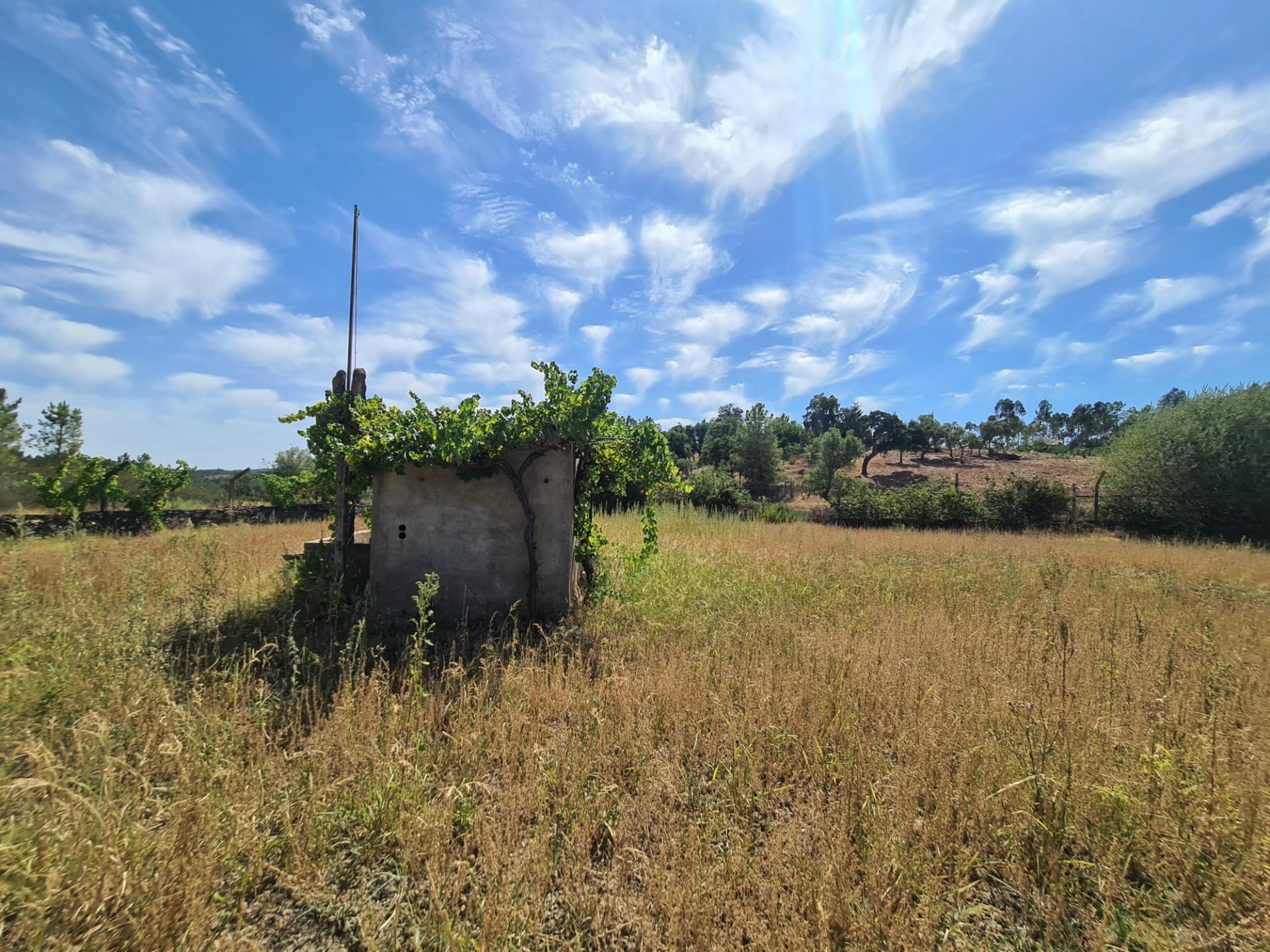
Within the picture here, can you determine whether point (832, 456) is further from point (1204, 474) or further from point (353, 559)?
point (353, 559)

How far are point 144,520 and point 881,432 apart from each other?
63127mm

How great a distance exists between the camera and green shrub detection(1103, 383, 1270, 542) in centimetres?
1608

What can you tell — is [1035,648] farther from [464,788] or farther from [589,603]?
[464,788]

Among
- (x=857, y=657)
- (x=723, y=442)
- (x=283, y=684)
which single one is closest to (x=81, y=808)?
(x=283, y=684)

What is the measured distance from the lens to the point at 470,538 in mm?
5477

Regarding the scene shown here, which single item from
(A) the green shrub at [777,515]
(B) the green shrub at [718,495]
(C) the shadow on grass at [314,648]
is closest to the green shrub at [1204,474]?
(A) the green shrub at [777,515]

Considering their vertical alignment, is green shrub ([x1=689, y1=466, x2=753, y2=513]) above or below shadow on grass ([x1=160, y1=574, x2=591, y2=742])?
above

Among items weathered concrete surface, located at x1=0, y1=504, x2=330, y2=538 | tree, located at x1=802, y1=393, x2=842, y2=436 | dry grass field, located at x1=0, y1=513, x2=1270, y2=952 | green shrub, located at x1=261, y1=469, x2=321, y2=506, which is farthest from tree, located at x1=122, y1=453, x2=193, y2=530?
tree, located at x1=802, y1=393, x2=842, y2=436

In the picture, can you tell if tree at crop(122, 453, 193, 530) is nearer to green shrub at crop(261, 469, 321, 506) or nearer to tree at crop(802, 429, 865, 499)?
green shrub at crop(261, 469, 321, 506)

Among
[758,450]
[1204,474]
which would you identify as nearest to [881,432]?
[758,450]

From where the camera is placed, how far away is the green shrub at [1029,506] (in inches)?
683

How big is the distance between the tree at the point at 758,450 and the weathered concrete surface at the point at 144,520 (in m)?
27.0

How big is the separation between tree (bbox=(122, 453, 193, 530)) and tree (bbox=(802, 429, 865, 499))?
3456cm

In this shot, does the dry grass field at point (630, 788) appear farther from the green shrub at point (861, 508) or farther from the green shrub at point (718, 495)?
the green shrub at point (718, 495)
